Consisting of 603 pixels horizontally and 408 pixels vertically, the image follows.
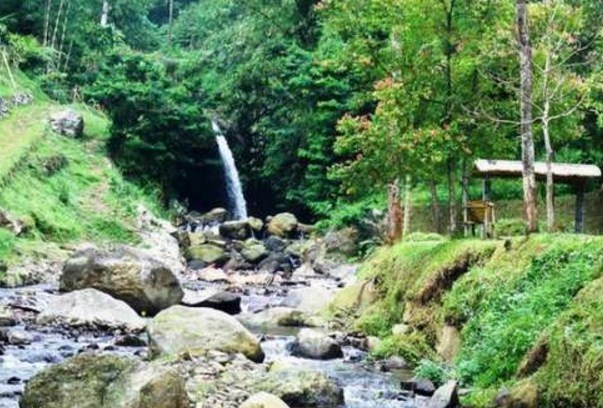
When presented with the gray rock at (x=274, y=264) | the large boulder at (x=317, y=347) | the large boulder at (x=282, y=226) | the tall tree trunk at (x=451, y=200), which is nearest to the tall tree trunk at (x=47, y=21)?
the large boulder at (x=282, y=226)

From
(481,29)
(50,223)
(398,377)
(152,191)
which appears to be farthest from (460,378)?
(152,191)

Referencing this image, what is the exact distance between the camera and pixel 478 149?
19234mm

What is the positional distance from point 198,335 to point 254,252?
17.8 m

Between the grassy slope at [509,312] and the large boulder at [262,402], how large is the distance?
2.34 meters

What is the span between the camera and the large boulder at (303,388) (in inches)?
411

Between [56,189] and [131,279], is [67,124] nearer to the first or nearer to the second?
[56,189]

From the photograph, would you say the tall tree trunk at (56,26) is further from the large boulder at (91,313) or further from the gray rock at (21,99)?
the large boulder at (91,313)

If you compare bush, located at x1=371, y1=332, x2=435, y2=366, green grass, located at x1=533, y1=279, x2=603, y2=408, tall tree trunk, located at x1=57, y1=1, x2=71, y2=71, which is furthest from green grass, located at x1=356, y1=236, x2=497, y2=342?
tall tree trunk, located at x1=57, y1=1, x2=71, y2=71

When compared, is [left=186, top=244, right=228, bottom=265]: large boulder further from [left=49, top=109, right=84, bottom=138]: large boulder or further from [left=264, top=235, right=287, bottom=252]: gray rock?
[left=49, top=109, right=84, bottom=138]: large boulder

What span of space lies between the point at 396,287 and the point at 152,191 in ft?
77.4

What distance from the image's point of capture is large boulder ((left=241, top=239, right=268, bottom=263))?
30.7 m

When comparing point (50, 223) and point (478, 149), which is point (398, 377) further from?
point (50, 223)

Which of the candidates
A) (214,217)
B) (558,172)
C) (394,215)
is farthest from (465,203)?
(214,217)

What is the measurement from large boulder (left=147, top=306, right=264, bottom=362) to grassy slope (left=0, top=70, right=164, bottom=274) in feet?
35.7
